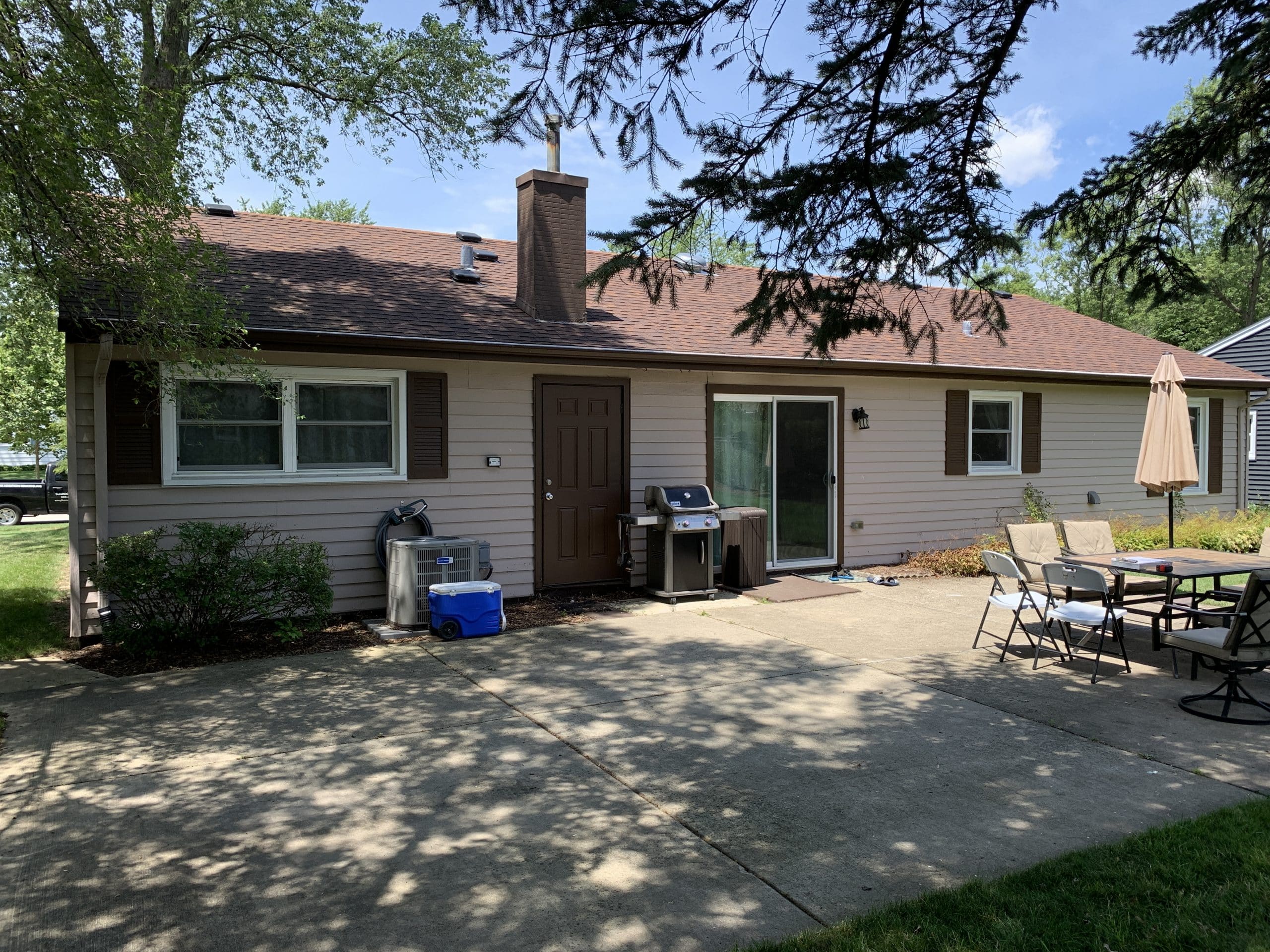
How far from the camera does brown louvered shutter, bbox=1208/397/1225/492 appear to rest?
1523cm

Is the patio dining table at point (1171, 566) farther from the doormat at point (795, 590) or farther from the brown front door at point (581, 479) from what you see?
the brown front door at point (581, 479)

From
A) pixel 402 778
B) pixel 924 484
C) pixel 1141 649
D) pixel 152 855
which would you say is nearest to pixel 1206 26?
pixel 1141 649

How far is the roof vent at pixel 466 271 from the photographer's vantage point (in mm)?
10656

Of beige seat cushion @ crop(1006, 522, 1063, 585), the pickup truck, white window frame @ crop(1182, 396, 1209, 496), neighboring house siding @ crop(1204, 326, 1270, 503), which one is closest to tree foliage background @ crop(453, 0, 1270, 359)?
beige seat cushion @ crop(1006, 522, 1063, 585)

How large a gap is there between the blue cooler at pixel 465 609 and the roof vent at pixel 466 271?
4386 mm

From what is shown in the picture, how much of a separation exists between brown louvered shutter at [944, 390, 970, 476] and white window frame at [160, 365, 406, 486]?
24.7ft

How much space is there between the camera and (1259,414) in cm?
2038

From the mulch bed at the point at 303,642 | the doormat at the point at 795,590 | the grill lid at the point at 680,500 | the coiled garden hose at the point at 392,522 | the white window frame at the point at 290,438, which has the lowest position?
the mulch bed at the point at 303,642

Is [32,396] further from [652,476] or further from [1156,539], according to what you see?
[1156,539]

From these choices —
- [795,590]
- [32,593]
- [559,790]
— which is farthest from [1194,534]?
[32,593]

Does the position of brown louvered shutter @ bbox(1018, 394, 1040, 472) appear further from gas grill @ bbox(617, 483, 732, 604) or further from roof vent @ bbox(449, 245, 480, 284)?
roof vent @ bbox(449, 245, 480, 284)

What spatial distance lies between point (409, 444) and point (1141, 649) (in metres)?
6.91

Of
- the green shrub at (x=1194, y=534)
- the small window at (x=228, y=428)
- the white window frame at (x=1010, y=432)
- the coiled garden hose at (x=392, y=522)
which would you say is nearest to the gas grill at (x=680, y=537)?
the coiled garden hose at (x=392, y=522)

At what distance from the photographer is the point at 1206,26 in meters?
4.91
